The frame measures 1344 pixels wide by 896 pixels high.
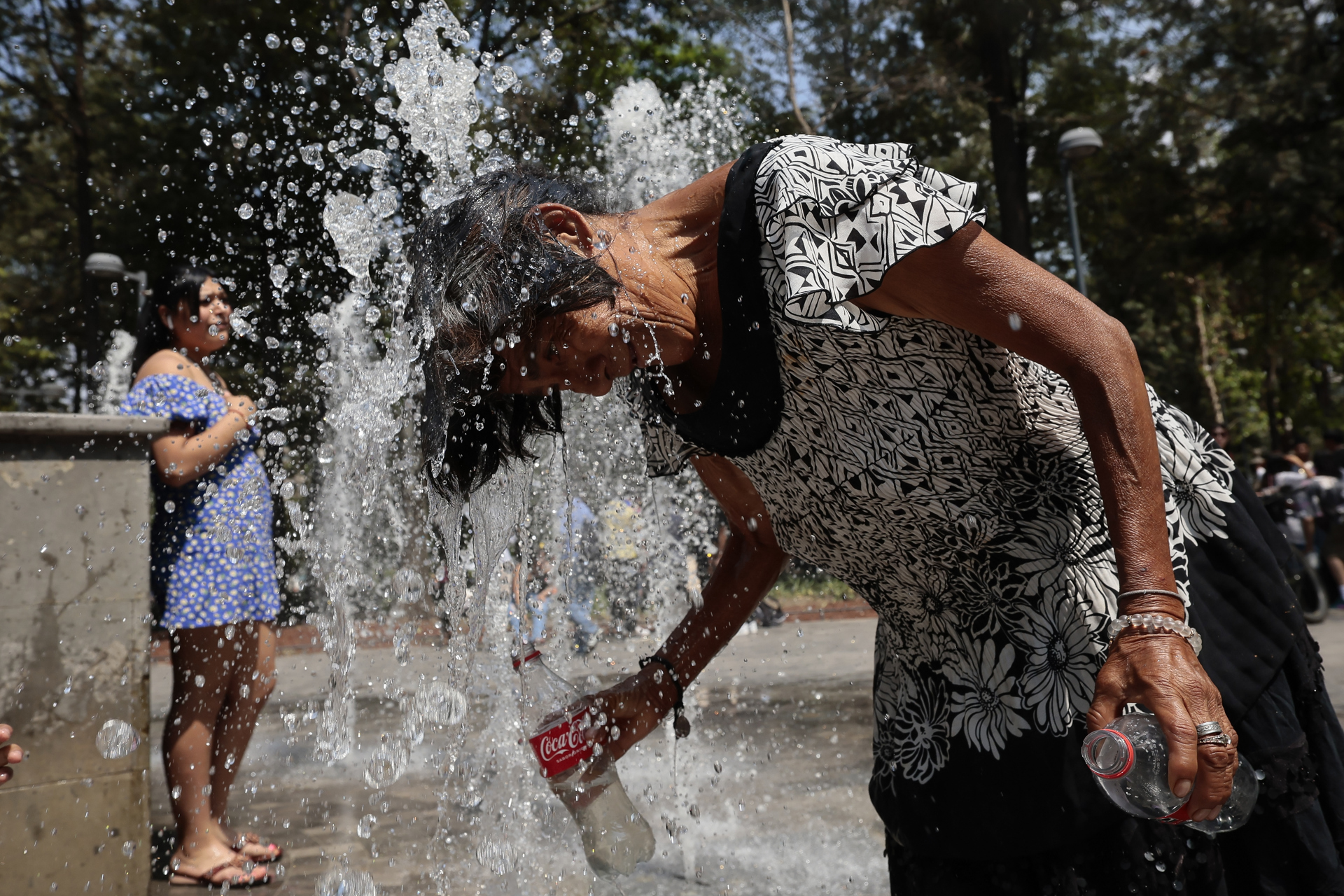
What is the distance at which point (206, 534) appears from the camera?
3227 millimetres

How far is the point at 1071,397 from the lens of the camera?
4.73 feet

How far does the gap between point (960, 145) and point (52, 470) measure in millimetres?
17149

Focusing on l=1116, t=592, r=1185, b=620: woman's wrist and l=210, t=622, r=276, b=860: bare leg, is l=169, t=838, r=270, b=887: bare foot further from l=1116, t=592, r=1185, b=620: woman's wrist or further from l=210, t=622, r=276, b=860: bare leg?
l=1116, t=592, r=1185, b=620: woman's wrist

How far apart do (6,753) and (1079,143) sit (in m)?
11.7

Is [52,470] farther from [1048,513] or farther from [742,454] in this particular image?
[1048,513]

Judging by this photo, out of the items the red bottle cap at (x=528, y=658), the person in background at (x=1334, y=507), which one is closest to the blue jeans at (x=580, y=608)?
the red bottle cap at (x=528, y=658)

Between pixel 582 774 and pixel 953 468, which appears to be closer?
pixel 953 468

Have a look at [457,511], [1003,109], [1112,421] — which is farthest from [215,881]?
[1003,109]

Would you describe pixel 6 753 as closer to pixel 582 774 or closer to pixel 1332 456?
pixel 582 774

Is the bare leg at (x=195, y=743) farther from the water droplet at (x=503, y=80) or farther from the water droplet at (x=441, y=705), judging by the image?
the water droplet at (x=503, y=80)

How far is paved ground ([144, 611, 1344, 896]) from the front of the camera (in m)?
2.98

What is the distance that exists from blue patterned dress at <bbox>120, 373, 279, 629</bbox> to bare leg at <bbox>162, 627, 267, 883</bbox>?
0.33 ft

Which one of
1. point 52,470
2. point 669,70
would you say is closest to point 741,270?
point 52,470

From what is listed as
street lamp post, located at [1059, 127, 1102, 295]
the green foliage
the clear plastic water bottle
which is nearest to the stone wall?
the clear plastic water bottle
